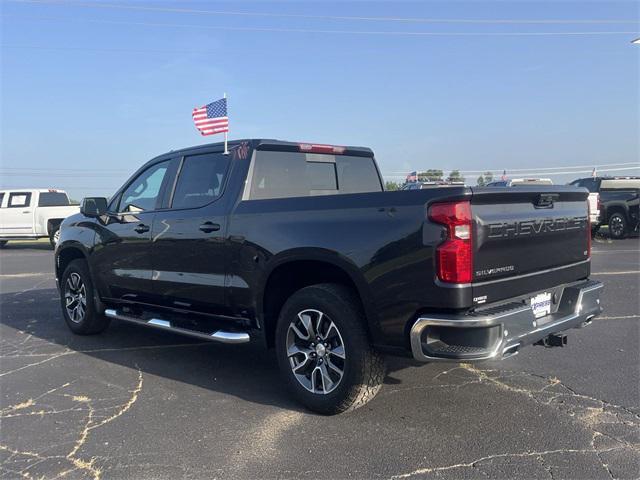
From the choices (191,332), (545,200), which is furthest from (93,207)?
(545,200)

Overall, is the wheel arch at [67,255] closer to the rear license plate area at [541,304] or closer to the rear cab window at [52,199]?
the rear license plate area at [541,304]

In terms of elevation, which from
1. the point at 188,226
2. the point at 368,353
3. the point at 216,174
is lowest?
the point at 368,353

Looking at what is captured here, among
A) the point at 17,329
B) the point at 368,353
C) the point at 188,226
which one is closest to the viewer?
the point at 368,353

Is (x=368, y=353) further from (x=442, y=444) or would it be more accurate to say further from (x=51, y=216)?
(x=51, y=216)

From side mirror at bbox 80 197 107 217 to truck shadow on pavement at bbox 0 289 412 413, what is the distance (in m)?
1.41

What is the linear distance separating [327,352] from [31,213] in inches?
660

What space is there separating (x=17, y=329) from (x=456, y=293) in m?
5.68

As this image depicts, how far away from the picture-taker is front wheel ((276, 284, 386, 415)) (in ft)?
12.1

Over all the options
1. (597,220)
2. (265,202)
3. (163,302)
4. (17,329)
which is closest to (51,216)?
(17,329)

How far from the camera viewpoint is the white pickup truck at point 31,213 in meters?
17.7

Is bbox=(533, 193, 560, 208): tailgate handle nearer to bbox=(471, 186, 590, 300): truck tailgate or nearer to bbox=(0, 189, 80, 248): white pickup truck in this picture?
bbox=(471, 186, 590, 300): truck tailgate

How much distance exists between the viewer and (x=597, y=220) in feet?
53.0

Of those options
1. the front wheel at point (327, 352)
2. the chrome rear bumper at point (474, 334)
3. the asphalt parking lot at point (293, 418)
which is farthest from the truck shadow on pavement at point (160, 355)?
the chrome rear bumper at point (474, 334)

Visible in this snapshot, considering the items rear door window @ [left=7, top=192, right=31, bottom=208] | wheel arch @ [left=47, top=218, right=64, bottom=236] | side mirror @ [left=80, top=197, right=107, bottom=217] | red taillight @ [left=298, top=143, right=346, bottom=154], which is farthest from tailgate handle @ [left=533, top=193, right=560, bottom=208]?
rear door window @ [left=7, top=192, right=31, bottom=208]
